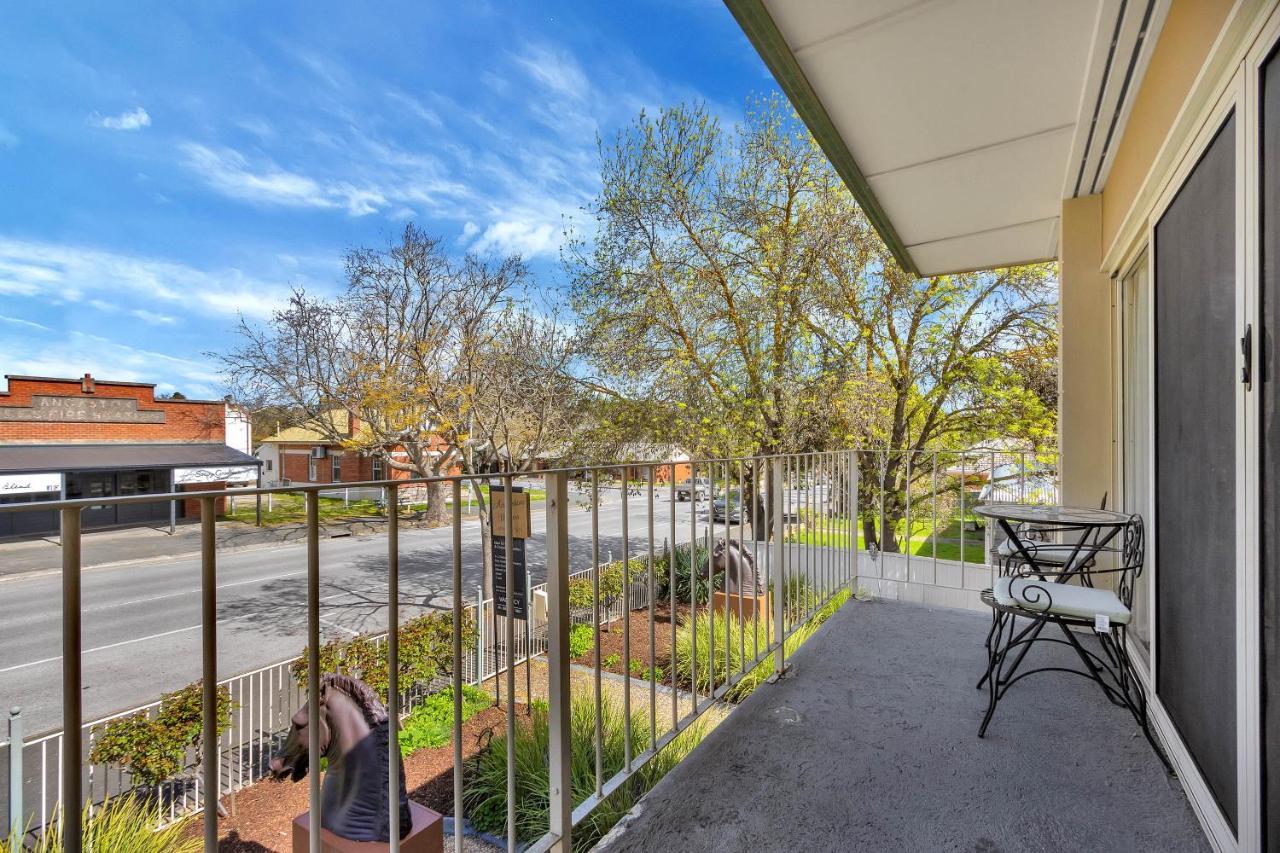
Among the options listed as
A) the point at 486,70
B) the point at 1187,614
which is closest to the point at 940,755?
the point at 1187,614

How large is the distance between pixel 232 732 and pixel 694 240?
808 cm

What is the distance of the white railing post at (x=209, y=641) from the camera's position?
84 centimetres

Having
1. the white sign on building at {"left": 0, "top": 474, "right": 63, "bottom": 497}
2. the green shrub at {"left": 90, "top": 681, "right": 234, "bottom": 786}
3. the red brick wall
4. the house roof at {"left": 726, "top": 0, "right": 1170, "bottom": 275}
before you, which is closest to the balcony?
the green shrub at {"left": 90, "top": 681, "right": 234, "bottom": 786}

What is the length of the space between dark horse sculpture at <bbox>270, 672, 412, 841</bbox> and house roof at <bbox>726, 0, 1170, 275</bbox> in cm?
254

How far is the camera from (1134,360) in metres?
2.81

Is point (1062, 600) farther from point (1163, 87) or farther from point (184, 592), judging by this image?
point (184, 592)

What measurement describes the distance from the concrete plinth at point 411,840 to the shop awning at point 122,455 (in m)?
12.6

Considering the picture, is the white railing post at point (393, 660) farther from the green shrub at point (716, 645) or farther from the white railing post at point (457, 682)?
the green shrub at point (716, 645)

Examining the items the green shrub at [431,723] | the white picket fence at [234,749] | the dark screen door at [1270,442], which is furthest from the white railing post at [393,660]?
the green shrub at [431,723]

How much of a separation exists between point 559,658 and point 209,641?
0.80 m

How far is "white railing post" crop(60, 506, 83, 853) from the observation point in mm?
719

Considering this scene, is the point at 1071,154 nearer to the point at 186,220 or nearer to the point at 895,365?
the point at 895,365

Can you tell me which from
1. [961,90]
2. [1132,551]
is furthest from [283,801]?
[961,90]

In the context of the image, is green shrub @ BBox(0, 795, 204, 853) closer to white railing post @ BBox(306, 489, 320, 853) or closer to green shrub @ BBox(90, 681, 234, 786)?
green shrub @ BBox(90, 681, 234, 786)
